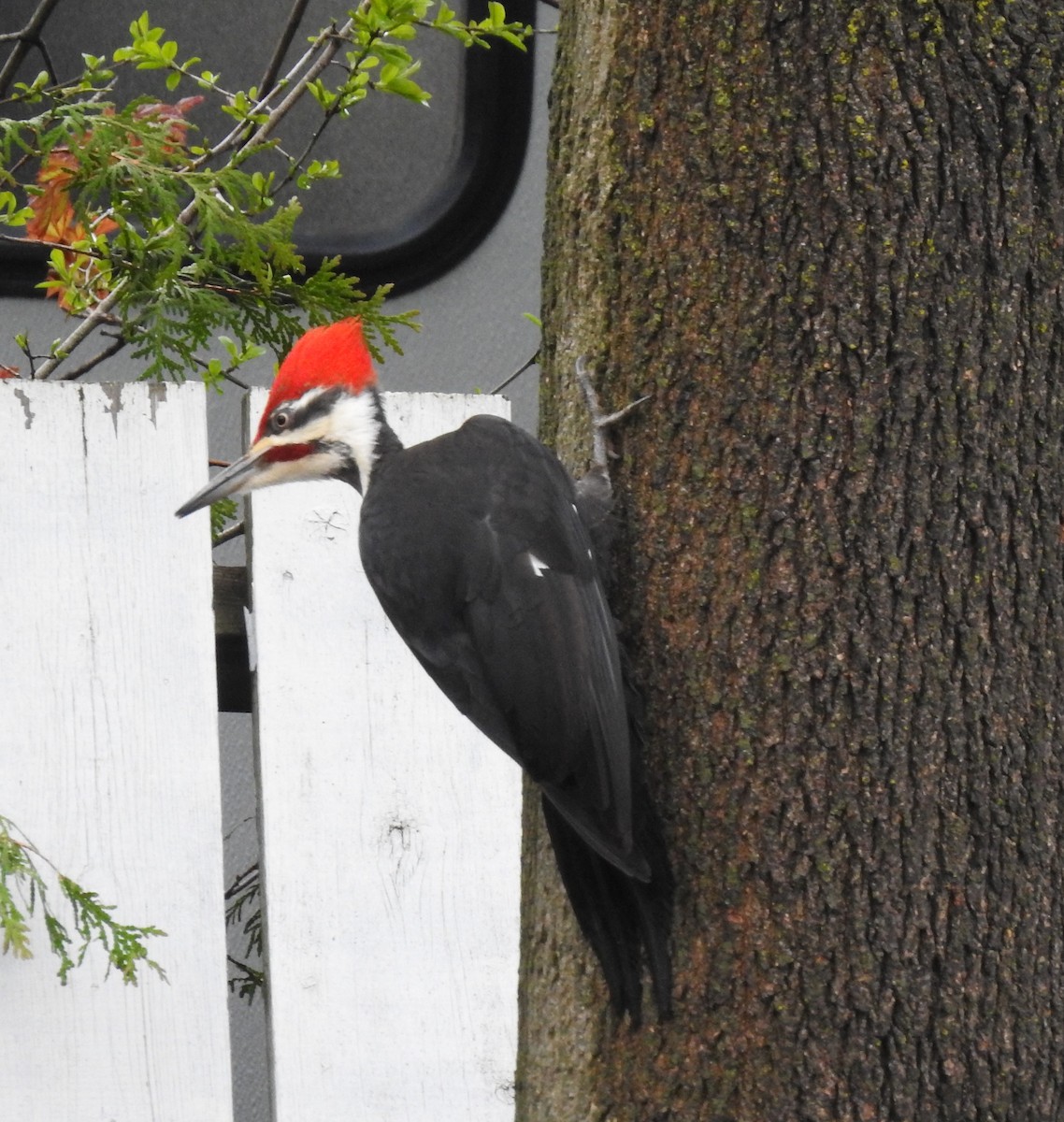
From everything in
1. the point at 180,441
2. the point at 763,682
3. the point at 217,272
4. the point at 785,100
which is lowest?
the point at 763,682

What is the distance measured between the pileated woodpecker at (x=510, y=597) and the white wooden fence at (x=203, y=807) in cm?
10

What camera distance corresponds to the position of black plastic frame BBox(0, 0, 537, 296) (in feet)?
8.81

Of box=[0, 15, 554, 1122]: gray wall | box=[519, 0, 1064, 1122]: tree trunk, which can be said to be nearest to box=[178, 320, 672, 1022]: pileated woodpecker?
box=[519, 0, 1064, 1122]: tree trunk

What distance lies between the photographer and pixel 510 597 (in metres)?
1.75

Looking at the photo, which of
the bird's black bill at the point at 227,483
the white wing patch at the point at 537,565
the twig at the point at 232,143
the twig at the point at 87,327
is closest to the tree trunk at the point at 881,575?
the white wing patch at the point at 537,565

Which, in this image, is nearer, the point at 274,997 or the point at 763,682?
the point at 763,682

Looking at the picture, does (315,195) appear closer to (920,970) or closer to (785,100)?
(785,100)

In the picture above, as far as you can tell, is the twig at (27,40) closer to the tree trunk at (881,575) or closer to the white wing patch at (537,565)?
the white wing patch at (537,565)

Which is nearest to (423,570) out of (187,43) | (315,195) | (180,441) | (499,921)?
(180,441)

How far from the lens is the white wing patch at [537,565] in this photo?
5.66 ft

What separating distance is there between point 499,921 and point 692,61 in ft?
3.34

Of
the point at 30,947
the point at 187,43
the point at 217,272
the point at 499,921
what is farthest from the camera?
the point at 187,43

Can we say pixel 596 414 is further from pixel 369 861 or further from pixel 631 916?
pixel 369 861

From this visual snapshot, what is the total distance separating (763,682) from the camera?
135 centimetres
